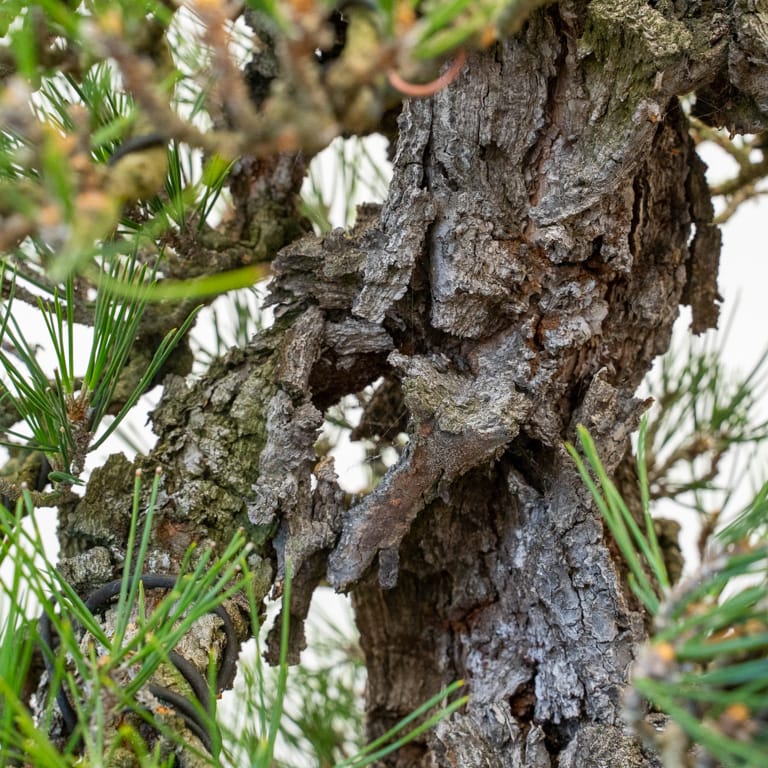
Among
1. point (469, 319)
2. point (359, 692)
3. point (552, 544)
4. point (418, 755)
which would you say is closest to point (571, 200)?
point (469, 319)

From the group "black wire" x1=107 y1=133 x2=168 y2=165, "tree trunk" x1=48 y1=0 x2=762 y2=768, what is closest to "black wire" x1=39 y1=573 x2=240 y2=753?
→ "tree trunk" x1=48 y1=0 x2=762 y2=768

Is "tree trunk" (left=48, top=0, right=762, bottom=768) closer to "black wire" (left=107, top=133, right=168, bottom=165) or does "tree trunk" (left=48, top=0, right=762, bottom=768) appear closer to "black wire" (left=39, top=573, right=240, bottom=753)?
"black wire" (left=39, top=573, right=240, bottom=753)

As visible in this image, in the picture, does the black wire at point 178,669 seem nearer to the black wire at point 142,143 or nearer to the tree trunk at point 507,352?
the tree trunk at point 507,352

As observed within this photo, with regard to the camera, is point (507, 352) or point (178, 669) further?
point (507, 352)

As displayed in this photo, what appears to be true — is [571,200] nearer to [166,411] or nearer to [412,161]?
[412,161]

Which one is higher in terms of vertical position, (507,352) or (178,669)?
(507,352)

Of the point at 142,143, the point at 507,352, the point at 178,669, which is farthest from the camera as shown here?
the point at 507,352

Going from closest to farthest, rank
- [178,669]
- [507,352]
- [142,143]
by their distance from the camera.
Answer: [142,143] → [178,669] → [507,352]
